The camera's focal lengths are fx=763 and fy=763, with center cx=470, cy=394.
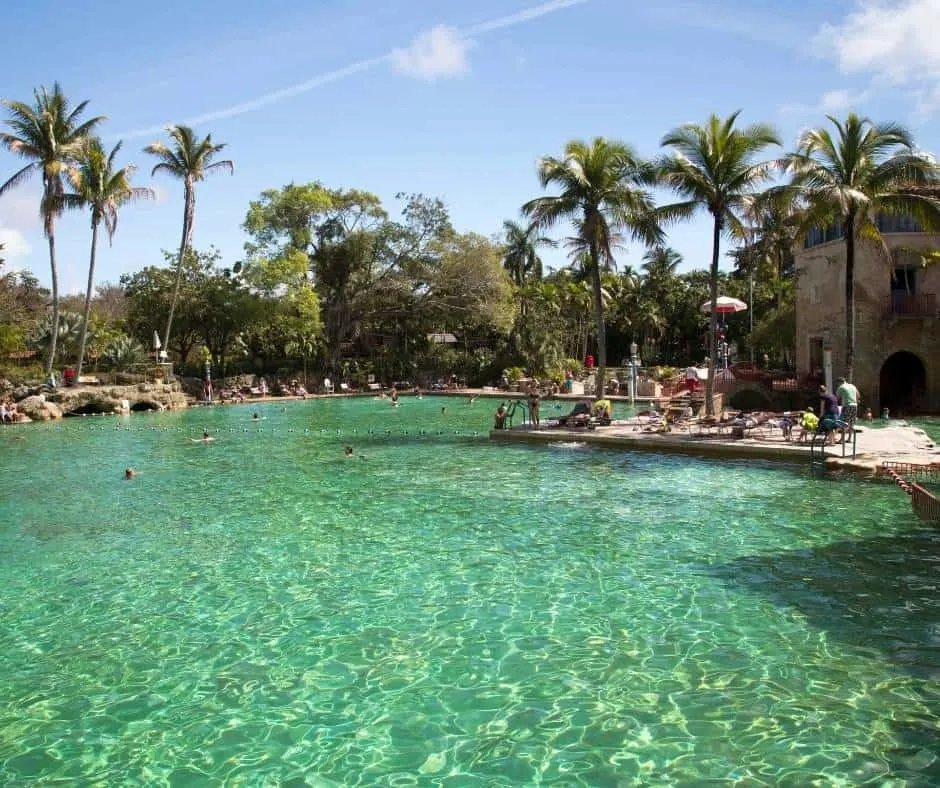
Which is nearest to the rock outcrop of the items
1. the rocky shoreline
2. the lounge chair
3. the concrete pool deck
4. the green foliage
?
the rocky shoreline

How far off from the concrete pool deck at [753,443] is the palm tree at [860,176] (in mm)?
3835

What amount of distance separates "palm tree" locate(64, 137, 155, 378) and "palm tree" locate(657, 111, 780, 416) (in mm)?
30272

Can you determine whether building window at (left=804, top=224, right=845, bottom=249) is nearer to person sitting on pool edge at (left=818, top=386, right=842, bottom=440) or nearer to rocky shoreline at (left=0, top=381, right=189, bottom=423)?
person sitting on pool edge at (left=818, top=386, right=842, bottom=440)

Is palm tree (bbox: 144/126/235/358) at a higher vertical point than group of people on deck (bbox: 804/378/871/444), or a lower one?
higher

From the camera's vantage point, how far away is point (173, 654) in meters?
7.73

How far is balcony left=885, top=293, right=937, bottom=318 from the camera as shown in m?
26.8

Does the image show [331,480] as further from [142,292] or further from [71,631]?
A: [142,292]

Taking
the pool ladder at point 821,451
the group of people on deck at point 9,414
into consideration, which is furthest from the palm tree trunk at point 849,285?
the group of people on deck at point 9,414

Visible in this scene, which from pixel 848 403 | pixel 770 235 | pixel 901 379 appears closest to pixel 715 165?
pixel 848 403

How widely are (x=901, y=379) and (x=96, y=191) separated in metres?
39.3

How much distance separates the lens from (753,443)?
18.8m

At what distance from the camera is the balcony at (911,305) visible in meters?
26.8

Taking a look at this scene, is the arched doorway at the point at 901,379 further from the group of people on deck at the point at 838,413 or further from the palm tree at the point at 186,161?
the palm tree at the point at 186,161

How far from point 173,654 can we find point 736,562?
279 inches
